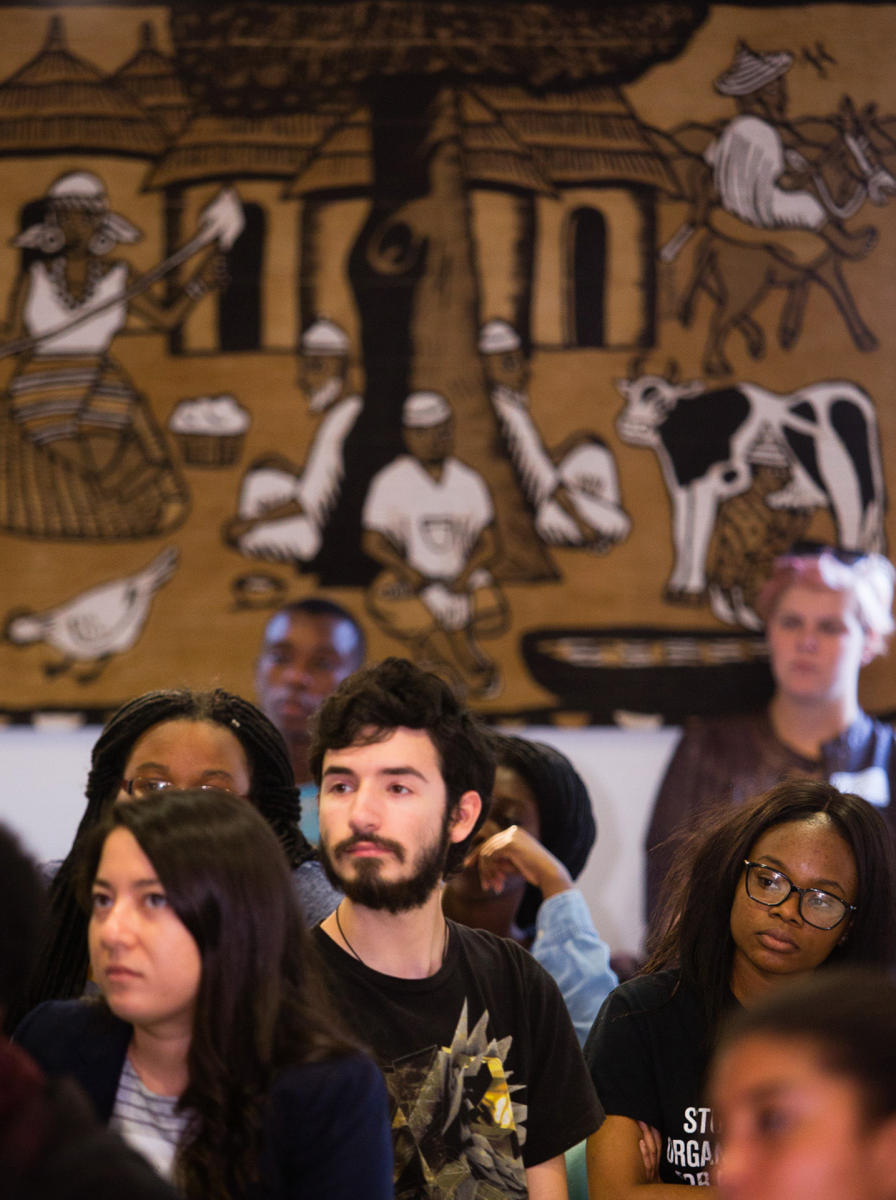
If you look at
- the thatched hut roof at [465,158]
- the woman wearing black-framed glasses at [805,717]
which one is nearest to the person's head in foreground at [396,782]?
the woman wearing black-framed glasses at [805,717]

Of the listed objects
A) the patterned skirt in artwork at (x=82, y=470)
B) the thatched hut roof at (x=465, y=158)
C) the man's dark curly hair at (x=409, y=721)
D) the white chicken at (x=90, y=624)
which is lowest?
the man's dark curly hair at (x=409, y=721)

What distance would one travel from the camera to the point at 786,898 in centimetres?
244

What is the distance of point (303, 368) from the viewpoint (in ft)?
15.5

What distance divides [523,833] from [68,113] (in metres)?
3.06

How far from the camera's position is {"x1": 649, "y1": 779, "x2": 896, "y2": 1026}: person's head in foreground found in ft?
7.98

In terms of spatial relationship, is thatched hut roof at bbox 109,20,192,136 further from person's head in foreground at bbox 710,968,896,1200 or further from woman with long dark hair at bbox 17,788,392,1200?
person's head in foreground at bbox 710,968,896,1200

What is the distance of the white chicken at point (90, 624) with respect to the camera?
183 inches

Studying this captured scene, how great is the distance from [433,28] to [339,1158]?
394 centimetres

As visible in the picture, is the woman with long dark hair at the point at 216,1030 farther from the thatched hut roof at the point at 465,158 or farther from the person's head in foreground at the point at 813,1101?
the thatched hut roof at the point at 465,158

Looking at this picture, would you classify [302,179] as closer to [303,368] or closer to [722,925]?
[303,368]

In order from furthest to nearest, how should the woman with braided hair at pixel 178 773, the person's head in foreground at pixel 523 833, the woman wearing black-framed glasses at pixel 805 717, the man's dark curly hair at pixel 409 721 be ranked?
the woman wearing black-framed glasses at pixel 805 717 → the person's head in foreground at pixel 523 833 → the woman with braided hair at pixel 178 773 → the man's dark curly hair at pixel 409 721

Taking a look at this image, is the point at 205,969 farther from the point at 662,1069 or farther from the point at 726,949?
the point at 726,949

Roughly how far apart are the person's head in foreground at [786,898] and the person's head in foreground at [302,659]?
5.79ft

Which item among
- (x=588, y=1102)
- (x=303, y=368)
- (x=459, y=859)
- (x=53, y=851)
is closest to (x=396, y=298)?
(x=303, y=368)
